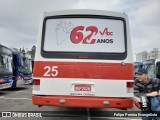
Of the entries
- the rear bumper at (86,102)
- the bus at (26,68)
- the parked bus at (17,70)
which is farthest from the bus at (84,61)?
the bus at (26,68)

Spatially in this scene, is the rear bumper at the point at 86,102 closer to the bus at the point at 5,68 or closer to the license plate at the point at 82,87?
the license plate at the point at 82,87

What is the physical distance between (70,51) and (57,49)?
1.17 ft

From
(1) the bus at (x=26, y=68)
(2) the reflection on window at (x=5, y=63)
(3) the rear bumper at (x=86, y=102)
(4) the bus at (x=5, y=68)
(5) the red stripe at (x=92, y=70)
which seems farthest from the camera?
(1) the bus at (x=26, y=68)

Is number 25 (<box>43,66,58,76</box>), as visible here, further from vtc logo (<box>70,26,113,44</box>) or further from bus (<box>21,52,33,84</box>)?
bus (<box>21,52,33,84</box>)

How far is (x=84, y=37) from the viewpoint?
805 centimetres

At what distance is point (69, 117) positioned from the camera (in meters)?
9.98

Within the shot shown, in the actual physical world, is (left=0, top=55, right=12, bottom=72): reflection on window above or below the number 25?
above

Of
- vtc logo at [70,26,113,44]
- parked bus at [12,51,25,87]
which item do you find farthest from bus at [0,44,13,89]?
vtc logo at [70,26,113,44]

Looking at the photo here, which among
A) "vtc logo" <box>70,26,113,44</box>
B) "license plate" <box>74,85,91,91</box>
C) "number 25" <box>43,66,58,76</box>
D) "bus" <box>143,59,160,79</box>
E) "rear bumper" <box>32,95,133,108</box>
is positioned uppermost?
"vtc logo" <box>70,26,113,44</box>

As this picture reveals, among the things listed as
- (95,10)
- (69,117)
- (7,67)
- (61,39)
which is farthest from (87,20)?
(7,67)

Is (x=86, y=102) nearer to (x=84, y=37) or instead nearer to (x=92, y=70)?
(x=92, y=70)

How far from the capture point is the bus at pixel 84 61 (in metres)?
7.77

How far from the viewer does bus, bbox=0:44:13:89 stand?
53.7 feet

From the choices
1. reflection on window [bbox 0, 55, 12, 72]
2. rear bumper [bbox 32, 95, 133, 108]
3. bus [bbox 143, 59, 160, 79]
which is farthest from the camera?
bus [bbox 143, 59, 160, 79]
